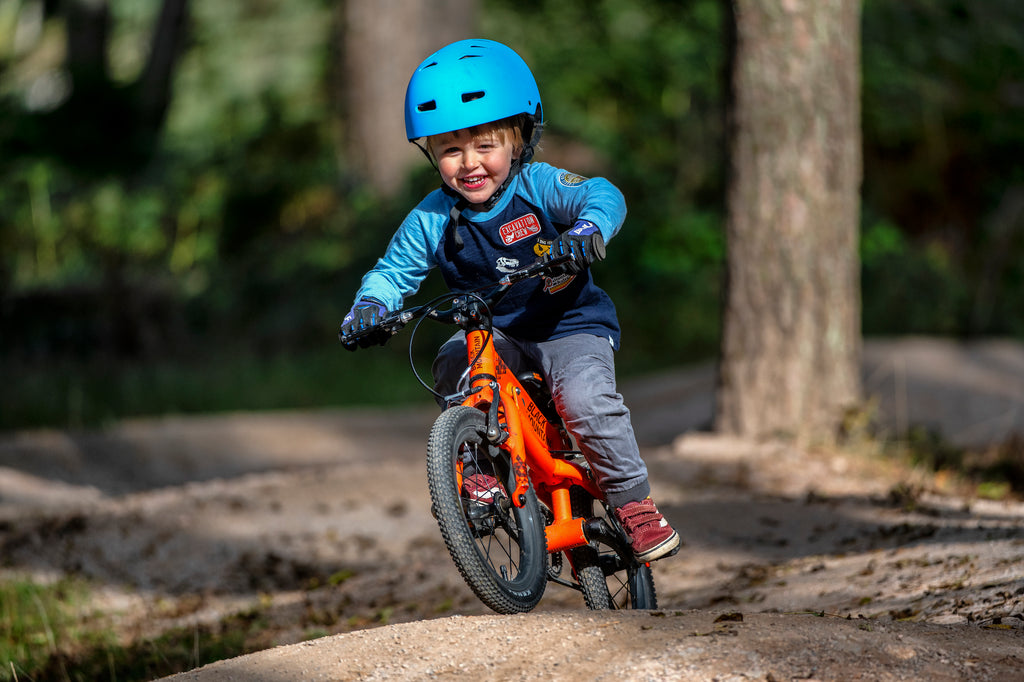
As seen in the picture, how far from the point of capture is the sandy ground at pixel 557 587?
3045 mm

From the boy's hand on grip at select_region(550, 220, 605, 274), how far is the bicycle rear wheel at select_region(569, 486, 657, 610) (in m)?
1.17

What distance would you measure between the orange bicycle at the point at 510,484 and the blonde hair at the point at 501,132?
20.0 inches

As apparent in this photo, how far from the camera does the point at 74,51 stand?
17406mm

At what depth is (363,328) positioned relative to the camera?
3.46m

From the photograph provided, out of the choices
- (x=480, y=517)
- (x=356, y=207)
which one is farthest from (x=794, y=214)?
(x=356, y=207)

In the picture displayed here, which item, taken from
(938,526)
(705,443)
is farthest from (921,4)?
(938,526)

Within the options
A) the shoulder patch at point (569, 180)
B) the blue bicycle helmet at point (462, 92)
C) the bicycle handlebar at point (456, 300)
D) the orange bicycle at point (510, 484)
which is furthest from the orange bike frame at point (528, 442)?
the blue bicycle helmet at point (462, 92)

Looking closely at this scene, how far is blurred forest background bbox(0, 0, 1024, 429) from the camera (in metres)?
12.5

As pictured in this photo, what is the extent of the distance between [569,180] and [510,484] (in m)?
1.02

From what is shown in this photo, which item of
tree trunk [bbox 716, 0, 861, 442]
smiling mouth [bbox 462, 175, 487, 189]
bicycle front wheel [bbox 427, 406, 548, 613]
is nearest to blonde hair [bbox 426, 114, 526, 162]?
smiling mouth [bbox 462, 175, 487, 189]

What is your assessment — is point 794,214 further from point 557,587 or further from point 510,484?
point 510,484

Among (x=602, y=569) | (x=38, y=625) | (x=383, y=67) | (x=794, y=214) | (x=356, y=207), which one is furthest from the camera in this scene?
(x=383, y=67)

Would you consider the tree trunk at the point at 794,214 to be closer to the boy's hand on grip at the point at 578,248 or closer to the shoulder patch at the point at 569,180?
the shoulder patch at the point at 569,180

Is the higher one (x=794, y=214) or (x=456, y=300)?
(x=794, y=214)
